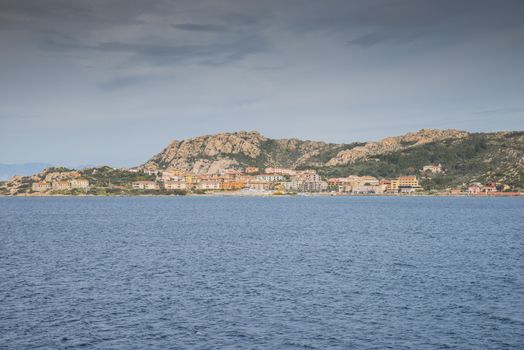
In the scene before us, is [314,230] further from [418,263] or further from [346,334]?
[346,334]

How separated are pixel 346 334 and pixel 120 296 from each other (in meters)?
21.0

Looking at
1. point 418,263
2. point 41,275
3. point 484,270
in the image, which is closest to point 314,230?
point 418,263

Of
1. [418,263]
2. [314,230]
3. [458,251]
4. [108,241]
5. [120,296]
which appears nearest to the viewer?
[120,296]

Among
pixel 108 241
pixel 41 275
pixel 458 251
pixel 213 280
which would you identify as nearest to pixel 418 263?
pixel 458 251

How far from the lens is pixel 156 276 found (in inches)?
2185

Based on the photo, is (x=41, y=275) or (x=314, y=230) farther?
(x=314, y=230)

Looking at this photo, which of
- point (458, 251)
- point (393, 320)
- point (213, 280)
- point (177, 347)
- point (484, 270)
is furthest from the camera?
point (458, 251)

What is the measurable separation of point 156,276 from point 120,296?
9.73 meters

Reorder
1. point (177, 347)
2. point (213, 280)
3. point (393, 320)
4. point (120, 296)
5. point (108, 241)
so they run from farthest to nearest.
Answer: point (108, 241) < point (213, 280) < point (120, 296) < point (393, 320) < point (177, 347)

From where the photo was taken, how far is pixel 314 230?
11081cm

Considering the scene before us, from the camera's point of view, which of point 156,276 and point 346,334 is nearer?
point 346,334

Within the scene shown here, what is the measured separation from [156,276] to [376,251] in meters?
34.6

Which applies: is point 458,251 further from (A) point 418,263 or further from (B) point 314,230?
(B) point 314,230

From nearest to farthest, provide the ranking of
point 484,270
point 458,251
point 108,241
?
point 484,270 → point 458,251 → point 108,241
